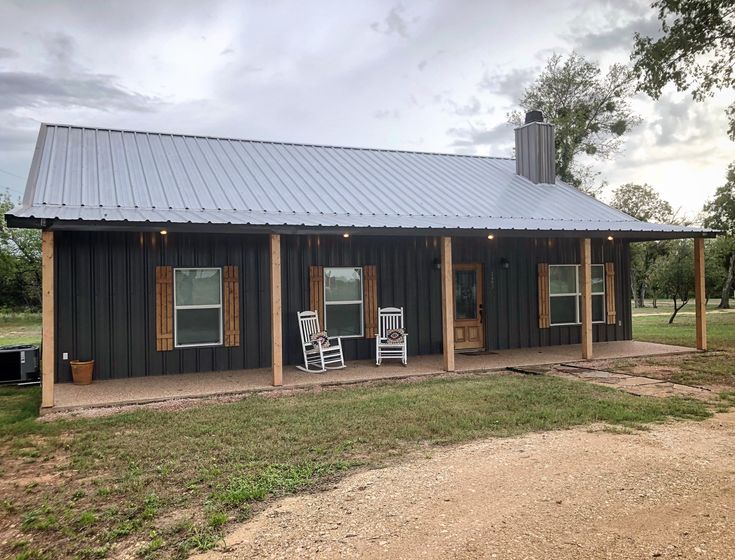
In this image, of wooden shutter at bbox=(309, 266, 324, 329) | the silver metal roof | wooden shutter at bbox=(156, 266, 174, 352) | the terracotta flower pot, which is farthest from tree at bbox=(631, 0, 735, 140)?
the terracotta flower pot

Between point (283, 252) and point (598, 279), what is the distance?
21.9 ft

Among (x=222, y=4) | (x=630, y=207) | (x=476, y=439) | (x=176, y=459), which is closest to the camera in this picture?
(x=176, y=459)

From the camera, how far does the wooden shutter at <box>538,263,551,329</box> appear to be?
10.9 metres

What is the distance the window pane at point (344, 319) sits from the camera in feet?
30.9

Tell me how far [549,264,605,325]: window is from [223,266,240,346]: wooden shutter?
616 centimetres

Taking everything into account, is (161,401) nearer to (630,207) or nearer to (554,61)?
(554,61)

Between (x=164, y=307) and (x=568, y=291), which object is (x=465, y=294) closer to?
(x=568, y=291)

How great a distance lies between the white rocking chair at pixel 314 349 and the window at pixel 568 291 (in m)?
4.74

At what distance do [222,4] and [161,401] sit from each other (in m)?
8.27

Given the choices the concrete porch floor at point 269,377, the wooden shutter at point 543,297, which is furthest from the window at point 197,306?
the wooden shutter at point 543,297

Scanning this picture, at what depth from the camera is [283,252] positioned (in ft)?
29.8

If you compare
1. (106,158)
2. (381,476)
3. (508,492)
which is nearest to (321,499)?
(381,476)

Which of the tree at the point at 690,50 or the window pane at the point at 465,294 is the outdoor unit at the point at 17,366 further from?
the tree at the point at 690,50

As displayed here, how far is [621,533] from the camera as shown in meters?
2.82
